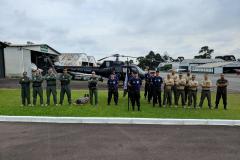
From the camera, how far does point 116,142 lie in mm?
7094

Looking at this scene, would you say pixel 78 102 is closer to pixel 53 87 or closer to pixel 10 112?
pixel 53 87

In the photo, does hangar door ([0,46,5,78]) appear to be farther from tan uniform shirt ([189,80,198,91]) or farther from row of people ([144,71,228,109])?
tan uniform shirt ([189,80,198,91])

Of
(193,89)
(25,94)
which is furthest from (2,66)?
(193,89)

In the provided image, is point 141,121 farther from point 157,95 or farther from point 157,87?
point 157,95

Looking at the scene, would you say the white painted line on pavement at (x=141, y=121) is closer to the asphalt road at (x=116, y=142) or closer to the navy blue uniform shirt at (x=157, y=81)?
the asphalt road at (x=116, y=142)

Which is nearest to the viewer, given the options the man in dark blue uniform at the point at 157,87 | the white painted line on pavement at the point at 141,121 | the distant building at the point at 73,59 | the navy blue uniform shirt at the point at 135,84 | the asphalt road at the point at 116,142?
the asphalt road at the point at 116,142

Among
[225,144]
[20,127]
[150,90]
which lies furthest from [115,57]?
[225,144]

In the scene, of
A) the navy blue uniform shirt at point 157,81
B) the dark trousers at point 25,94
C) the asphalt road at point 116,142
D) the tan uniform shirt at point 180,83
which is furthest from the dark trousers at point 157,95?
the dark trousers at point 25,94

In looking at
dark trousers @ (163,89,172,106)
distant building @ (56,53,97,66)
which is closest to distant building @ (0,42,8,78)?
distant building @ (56,53,97,66)

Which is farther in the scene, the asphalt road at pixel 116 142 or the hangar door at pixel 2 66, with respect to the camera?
the hangar door at pixel 2 66

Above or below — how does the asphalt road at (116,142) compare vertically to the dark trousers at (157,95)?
below

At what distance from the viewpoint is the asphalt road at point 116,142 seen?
606 cm

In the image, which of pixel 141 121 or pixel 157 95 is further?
pixel 157 95

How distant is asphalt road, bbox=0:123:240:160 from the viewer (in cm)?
606
